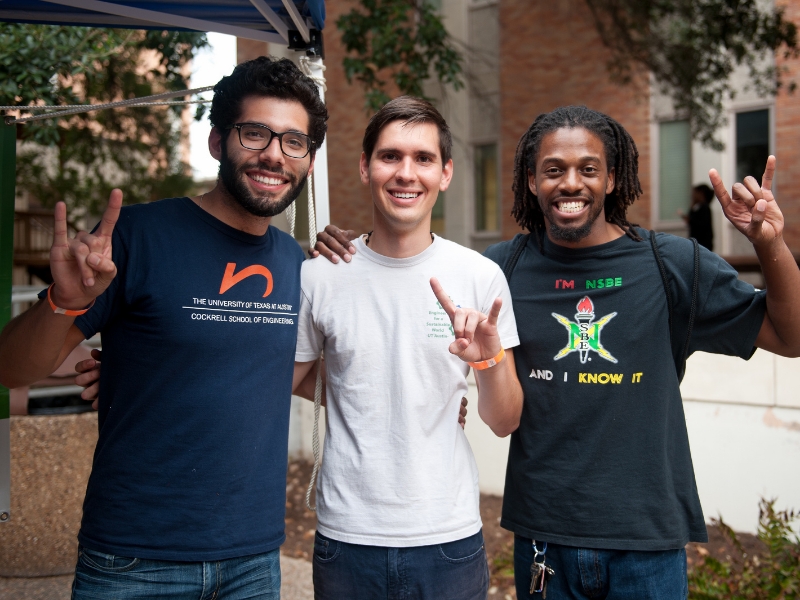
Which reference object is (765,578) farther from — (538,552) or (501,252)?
(501,252)

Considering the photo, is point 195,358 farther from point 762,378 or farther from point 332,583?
point 762,378

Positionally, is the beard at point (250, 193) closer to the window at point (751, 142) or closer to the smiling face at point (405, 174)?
the smiling face at point (405, 174)

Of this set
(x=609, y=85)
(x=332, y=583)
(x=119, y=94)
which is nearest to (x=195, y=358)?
(x=332, y=583)

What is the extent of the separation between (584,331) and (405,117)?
0.93 meters

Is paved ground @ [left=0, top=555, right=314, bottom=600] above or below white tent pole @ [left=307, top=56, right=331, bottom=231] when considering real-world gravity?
below

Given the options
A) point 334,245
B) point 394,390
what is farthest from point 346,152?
point 394,390

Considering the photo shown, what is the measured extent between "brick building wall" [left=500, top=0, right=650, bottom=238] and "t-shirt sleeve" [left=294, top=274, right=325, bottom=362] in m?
10.2

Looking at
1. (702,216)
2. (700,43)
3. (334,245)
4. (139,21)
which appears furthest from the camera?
(702,216)

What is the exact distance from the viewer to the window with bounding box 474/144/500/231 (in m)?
14.0

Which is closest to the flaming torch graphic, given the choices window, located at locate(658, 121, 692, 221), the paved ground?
the paved ground

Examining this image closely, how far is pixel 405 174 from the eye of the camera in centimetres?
249

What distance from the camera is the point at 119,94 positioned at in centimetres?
960

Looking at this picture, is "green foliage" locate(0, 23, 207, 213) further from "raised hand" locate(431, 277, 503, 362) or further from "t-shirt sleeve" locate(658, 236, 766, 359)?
"t-shirt sleeve" locate(658, 236, 766, 359)

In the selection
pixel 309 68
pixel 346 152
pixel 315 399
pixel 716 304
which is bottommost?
pixel 315 399
